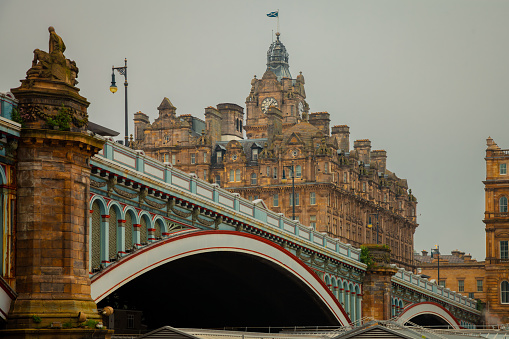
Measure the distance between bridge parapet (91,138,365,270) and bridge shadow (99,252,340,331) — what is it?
2746 millimetres

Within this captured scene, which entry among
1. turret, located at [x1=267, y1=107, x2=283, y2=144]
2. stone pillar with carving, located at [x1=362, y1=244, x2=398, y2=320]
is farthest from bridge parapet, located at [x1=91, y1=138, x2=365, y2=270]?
turret, located at [x1=267, y1=107, x2=283, y2=144]

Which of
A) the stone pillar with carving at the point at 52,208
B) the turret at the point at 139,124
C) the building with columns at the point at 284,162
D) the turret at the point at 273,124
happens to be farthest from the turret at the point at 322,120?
the stone pillar with carving at the point at 52,208

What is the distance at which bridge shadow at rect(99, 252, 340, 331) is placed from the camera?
211 feet

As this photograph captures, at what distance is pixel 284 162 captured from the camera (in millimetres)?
132500

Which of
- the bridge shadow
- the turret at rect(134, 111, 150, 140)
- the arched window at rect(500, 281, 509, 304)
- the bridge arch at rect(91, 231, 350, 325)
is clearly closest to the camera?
the bridge arch at rect(91, 231, 350, 325)

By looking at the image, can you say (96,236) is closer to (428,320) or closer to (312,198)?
(312,198)

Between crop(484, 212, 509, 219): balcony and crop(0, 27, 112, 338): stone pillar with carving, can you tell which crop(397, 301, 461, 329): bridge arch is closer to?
crop(484, 212, 509, 219): balcony

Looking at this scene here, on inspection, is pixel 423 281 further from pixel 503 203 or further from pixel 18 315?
pixel 18 315

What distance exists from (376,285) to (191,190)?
38253 millimetres

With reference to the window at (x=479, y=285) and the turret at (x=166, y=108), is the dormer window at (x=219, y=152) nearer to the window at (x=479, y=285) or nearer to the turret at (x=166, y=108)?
the turret at (x=166, y=108)

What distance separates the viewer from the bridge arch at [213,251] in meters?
40.8

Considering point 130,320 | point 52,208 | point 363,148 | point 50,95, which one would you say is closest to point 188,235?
point 52,208

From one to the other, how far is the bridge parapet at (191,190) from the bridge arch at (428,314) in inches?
1037

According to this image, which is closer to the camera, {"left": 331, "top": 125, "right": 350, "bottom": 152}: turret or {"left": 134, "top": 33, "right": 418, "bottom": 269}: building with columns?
{"left": 134, "top": 33, "right": 418, "bottom": 269}: building with columns
